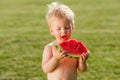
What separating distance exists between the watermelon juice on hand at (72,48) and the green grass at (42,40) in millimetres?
1786

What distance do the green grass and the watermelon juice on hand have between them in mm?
1786

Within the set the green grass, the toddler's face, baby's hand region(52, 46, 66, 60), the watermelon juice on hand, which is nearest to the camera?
baby's hand region(52, 46, 66, 60)

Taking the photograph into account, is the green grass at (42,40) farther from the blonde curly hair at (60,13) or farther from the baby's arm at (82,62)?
the blonde curly hair at (60,13)

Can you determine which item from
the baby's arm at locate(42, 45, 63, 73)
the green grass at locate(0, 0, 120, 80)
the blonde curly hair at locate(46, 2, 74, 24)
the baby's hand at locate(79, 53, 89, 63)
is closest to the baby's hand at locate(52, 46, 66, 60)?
the baby's arm at locate(42, 45, 63, 73)

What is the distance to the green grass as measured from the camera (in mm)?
6824

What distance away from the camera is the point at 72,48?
15.3 feet

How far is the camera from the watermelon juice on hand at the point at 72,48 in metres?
4.53

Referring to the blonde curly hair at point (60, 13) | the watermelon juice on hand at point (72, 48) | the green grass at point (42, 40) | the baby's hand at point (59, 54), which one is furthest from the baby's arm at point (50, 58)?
the green grass at point (42, 40)

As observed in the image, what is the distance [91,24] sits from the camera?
12.9 meters

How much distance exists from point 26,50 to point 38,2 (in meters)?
12.9

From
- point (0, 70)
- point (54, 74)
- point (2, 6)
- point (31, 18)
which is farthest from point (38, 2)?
point (54, 74)

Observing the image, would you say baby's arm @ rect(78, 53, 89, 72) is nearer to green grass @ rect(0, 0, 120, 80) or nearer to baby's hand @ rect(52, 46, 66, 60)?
baby's hand @ rect(52, 46, 66, 60)

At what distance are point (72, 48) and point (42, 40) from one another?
5.28m

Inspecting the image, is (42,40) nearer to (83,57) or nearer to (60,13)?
(60,13)
